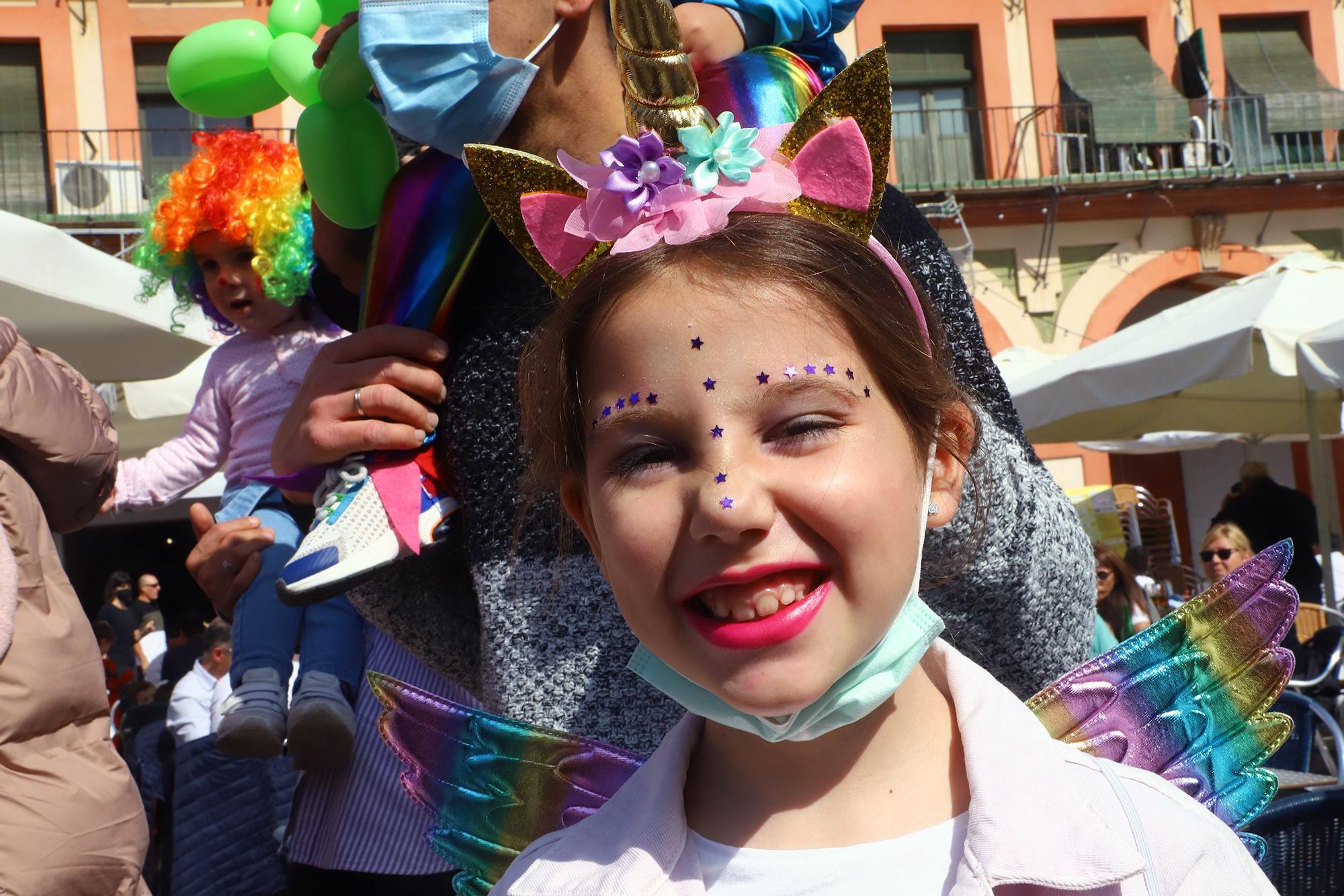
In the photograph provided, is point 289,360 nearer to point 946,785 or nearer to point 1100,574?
point 946,785

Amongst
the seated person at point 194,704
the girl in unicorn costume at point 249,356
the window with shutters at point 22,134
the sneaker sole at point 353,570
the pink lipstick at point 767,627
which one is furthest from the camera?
the window with shutters at point 22,134

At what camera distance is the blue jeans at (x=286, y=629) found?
261 cm

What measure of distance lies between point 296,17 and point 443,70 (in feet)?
2.48

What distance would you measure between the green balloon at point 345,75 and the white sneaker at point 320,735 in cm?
103

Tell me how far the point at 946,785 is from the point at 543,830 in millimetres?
449

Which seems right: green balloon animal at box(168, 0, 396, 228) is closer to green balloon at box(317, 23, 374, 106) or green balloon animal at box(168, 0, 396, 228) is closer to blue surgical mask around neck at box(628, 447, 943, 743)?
green balloon at box(317, 23, 374, 106)

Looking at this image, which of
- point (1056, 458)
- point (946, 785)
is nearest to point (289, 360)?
point (946, 785)

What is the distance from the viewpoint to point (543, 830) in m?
1.52

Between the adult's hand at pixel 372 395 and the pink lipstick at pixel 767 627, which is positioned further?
the adult's hand at pixel 372 395

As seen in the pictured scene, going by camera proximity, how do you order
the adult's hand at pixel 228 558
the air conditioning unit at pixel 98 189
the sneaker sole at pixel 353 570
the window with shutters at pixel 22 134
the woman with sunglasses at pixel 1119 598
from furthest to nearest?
the window with shutters at pixel 22 134 < the air conditioning unit at pixel 98 189 < the woman with sunglasses at pixel 1119 598 < the adult's hand at pixel 228 558 < the sneaker sole at pixel 353 570

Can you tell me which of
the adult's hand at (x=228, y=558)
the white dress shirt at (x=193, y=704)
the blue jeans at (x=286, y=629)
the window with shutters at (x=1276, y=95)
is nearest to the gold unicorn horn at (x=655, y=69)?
the adult's hand at (x=228, y=558)

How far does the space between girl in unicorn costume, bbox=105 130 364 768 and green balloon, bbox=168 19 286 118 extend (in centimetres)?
89

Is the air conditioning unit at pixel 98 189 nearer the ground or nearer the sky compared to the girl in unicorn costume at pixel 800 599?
nearer the ground

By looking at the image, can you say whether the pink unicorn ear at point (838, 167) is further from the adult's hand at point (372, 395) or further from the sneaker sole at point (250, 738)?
the sneaker sole at point (250, 738)
